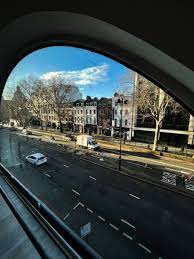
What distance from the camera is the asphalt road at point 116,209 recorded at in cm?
230

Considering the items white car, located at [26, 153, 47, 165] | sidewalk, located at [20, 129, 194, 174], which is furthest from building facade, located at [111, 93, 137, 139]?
white car, located at [26, 153, 47, 165]

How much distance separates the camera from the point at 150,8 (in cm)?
41

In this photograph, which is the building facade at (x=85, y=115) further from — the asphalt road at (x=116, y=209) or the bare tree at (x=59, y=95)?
the asphalt road at (x=116, y=209)

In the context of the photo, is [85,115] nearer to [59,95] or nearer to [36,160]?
[59,95]

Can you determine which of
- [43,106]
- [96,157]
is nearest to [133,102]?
[96,157]

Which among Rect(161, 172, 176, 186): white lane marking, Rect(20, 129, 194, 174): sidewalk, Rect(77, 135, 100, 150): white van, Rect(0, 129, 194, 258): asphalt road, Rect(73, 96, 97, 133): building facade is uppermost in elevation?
Rect(73, 96, 97, 133): building facade

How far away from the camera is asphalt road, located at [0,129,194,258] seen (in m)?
2.30

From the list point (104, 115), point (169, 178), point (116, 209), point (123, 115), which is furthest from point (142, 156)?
point (104, 115)

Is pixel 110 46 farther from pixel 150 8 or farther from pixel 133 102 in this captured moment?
pixel 133 102

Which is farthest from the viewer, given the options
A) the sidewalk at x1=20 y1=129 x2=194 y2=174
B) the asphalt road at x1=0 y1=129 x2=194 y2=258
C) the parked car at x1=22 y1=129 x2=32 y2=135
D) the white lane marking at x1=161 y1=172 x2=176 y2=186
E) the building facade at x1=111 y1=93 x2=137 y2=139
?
the parked car at x1=22 y1=129 x2=32 y2=135

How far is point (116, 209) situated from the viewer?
3094 mm

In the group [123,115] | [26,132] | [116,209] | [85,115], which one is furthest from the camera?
[85,115]

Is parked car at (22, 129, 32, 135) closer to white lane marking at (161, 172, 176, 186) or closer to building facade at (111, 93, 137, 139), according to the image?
building facade at (111, 93, 137, 139)

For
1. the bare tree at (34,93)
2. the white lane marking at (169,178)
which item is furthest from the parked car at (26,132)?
the white lane marking at (169,178)
